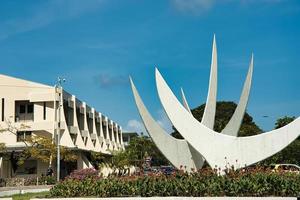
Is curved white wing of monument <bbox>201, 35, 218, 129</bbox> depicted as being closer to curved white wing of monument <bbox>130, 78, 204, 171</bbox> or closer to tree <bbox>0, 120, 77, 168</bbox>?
curved white wing of monument <bbox>130, 78, 204, 171</bbox>

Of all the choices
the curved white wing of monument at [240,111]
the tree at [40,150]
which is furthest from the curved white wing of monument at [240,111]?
the tree at [40,150]

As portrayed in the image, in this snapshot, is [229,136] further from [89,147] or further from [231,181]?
[89,147]

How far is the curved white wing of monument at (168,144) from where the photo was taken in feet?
62.4

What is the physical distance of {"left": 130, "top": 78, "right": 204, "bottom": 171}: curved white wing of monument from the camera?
19.0 metres

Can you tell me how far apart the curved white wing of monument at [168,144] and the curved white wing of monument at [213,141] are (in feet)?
2.00

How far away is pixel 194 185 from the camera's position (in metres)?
16.8

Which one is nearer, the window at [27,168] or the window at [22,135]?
the window at [22,135]

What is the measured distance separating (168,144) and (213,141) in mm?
1668

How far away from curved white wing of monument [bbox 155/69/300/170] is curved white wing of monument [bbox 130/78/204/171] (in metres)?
0.61

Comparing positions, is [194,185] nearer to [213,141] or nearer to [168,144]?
[213,141]

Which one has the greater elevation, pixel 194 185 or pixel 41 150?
pixel 41 150

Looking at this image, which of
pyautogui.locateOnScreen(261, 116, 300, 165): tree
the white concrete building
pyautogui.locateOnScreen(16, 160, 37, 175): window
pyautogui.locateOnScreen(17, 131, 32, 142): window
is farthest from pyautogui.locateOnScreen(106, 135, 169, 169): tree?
pyautogui.locateOnScreen(261, 116, 300, 165): tree

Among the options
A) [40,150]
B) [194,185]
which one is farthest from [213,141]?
[40,150]

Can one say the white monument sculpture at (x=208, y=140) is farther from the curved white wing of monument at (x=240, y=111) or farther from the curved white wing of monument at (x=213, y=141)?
the curved white wing of monument at (x=240, y=111)
